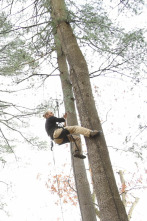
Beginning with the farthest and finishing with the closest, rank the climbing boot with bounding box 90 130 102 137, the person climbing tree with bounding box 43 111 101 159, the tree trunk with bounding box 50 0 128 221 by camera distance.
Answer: the person climbing tree with bounding box 43 111 101 159
the climbing boot with bounding box 90 130 102 137
the tree trunk with bounding box 50 0 128 221

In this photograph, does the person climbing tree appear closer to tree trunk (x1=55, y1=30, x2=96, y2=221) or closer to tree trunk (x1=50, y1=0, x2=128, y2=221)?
tree trunk (x1=50, y1=0, x2=128, y2=221)

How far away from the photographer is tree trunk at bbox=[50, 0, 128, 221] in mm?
2547

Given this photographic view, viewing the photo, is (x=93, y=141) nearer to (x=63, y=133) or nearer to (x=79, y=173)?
(x=63, y=133)

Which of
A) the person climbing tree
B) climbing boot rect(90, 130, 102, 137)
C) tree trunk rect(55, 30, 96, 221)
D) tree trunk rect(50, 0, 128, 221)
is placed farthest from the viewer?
tree trunk rect(55, 30, 96, 221)

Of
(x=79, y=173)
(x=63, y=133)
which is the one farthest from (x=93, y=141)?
(x=79, y=173)

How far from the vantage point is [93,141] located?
9.80ft

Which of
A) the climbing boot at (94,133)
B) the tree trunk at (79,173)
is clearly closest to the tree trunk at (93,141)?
the climbing boot at (94,133)

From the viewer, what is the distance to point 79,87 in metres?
3.39

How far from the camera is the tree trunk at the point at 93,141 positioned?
8.36 feet

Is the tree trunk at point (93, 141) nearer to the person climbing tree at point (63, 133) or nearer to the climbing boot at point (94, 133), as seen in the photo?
the climbing boot at point (94, 133)

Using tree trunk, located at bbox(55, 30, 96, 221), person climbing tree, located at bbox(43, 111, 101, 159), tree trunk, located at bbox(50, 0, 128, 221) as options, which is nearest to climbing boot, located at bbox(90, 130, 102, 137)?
tree trunk, located at bbox(50, 0, 128, 221)

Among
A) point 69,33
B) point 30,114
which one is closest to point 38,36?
point 69,33

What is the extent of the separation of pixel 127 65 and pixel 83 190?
9.20 feet

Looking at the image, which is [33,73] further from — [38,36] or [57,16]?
[57,16]
